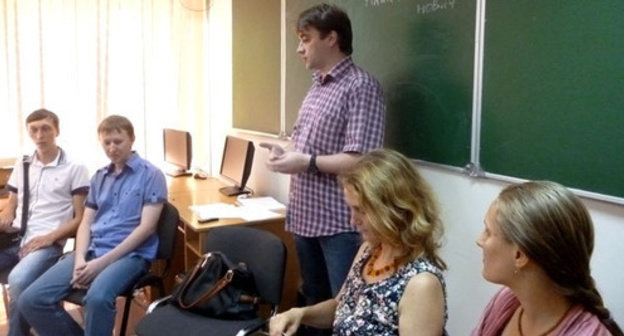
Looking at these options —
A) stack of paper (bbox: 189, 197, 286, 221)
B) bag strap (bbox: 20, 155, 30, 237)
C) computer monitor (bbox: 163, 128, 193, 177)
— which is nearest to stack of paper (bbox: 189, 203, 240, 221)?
stack of paper (bbox: 189, 197, 286, 221)

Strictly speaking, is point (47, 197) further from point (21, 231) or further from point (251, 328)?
point (251, 328)

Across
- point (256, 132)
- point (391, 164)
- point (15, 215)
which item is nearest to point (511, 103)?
point (391, 164)

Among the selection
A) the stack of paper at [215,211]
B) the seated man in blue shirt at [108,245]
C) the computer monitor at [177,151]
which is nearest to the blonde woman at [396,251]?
the seated man in blue shirt at [108,245]

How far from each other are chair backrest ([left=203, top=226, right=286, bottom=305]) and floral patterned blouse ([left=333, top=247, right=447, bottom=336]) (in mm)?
544

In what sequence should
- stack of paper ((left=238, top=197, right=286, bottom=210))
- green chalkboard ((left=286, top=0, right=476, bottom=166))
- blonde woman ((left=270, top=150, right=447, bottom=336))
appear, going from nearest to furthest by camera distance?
blonde woman ((left=270, top=150, right=447, bottom=336)) → green chalkboard ((left=286, top=0, right=476, bottom=166)) → stack of paper ((left=238, top=197, right=286, bottom=210))

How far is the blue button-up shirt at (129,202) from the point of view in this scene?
265 cm

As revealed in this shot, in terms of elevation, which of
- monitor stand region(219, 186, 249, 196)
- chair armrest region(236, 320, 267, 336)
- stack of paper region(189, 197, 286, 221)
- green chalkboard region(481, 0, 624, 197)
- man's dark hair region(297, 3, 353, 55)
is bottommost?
chair armrest region(236, 320, 267, 336)

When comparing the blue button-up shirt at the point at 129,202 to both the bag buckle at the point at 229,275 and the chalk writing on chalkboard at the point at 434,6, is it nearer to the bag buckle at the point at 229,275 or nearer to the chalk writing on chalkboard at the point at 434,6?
the bag buckle at the point at 229,275

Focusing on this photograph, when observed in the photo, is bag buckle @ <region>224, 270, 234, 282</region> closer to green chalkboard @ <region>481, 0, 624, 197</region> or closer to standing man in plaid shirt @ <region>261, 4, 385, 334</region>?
standing man in plaid shirt @ <region>261, 4, 385, 334</region>

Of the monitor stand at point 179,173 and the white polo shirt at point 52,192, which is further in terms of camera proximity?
the monitor stand at point 179,173

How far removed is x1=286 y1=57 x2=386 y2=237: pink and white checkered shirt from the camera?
80.8 inches

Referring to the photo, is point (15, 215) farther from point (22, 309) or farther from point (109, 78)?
point (109, 78)

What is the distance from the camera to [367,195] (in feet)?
4.79

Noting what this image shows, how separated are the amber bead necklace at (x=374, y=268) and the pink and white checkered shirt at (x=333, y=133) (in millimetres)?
516
